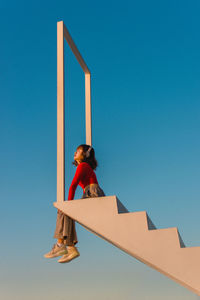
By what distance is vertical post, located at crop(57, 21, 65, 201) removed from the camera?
6.73 metres

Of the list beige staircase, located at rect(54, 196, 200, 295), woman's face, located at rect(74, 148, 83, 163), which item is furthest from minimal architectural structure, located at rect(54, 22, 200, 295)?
woman's face, located at rect(74, 148, 83, 163)

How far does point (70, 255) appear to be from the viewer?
22.7 ft

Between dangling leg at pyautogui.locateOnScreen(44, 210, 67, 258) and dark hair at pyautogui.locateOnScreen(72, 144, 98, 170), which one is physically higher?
dark hair at pyautogui.locateOnScreen(72, 144, 98, 170)

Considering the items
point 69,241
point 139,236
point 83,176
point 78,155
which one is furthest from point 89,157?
point 139,236

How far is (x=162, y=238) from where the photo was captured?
625cm

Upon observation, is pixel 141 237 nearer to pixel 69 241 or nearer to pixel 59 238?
pixel 69 241

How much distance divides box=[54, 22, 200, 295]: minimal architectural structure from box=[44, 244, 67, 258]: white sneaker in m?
0.73

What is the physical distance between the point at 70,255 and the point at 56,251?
24cm

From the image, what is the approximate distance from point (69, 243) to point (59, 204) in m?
0.77

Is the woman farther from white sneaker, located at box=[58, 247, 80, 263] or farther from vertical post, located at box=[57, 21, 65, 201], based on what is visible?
vertical post, located at box=[57, 21, 65, 201]

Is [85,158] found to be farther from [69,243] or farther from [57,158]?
[69,243]

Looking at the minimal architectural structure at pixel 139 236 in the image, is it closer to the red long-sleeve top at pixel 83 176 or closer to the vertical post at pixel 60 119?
the vertical post at pixel 60 119

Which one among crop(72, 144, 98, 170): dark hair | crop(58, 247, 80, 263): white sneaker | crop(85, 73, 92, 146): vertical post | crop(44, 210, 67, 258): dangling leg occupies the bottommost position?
crop(58, 247, 80, 263): white sneaker

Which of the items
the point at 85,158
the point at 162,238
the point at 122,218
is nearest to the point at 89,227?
the point at 122,218
